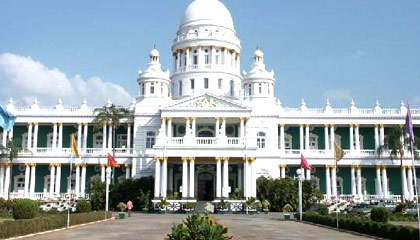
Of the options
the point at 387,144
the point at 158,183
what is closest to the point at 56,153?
the point at 158,183

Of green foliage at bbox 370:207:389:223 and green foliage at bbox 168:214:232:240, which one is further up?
green foliage at bbox 168:214:232:240

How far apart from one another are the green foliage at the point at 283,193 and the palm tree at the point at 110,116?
61.3 feet

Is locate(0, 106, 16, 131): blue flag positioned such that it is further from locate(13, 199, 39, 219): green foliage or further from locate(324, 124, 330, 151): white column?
locate(324, 124, 330, 151): white column

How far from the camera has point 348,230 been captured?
91.7ft

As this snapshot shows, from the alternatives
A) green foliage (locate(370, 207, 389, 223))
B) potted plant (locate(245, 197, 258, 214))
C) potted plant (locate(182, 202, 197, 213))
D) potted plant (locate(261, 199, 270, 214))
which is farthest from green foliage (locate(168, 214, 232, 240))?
potted plant (locate(261, 199, 270, 214))

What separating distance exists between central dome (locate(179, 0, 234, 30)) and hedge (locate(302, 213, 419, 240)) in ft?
138

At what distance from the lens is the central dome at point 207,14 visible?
70.3m

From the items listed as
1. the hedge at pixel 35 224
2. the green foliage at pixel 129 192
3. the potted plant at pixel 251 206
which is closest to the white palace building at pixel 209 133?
the green foliage at pixel 129 192

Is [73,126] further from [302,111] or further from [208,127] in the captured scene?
[302,111]

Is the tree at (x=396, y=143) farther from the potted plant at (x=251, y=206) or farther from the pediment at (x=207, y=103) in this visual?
the potted plant at (x=251, y=206)

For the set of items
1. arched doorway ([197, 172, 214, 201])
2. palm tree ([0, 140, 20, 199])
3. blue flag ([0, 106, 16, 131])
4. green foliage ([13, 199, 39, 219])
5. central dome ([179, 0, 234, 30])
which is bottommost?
green foliage ([13, 199, 39, 219])

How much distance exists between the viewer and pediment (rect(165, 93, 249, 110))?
5819 centimetres

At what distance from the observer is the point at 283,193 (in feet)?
176

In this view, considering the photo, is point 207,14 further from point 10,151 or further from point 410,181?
point 410,181
